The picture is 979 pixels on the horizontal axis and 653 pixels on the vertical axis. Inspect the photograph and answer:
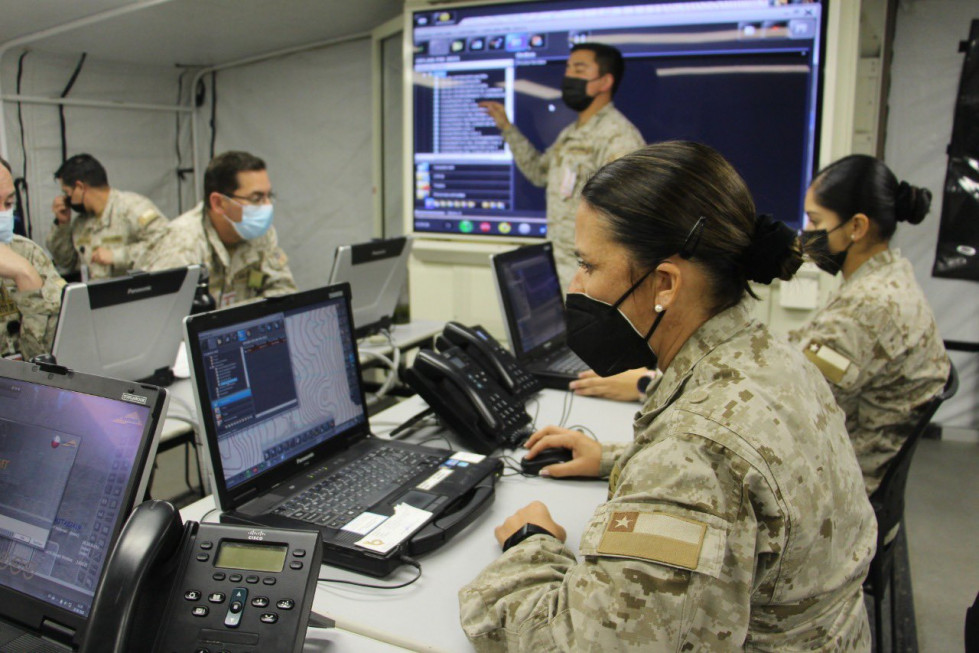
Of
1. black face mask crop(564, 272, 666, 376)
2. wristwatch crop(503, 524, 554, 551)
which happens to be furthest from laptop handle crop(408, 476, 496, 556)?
black face mask crop(564, 272, 666, 376)

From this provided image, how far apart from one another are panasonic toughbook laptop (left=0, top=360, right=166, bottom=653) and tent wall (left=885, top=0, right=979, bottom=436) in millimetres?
3778

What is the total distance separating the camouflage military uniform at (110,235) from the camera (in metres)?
3.99

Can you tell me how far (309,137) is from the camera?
483 cm

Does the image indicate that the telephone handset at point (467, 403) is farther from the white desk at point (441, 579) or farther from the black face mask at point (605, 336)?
the black face mask at point (605, 336)

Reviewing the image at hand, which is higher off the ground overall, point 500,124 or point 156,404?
point 500,124

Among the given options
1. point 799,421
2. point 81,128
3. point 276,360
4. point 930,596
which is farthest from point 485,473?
point 81,128

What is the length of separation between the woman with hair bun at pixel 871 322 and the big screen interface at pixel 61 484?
5.22ft

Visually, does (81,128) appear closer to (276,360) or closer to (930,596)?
(276,360)

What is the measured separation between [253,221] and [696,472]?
2.43 m

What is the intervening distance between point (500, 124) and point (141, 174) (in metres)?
2.30

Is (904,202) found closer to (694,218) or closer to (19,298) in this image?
(694,218)

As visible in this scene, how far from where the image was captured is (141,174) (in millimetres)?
4621

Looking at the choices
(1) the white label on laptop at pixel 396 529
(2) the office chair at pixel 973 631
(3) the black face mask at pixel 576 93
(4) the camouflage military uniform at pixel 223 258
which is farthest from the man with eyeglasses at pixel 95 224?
(2) the office chair at pixel 973 631

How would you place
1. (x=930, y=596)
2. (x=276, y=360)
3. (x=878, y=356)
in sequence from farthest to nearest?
(x=930, y=596), (x=878, y=356), (x=276, y=360)
